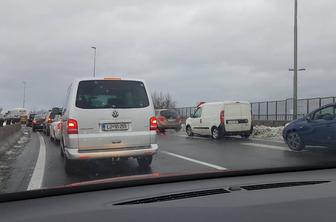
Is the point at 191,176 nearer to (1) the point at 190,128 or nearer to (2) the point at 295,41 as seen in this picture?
(1) the point at 190,128

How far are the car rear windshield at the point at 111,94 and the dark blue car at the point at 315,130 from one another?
6.09m

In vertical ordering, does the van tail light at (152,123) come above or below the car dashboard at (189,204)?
above

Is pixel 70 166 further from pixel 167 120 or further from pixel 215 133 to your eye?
pixel 167 120

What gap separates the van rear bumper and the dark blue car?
5.83 m

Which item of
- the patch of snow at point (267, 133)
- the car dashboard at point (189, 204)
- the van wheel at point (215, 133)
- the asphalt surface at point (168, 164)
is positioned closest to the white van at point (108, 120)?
the asphalt surface at point (168, 164)

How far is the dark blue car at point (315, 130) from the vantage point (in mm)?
13602

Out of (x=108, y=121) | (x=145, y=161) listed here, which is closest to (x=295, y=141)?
(x=145, y=161)

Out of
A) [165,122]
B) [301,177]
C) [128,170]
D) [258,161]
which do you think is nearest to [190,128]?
[165,122]

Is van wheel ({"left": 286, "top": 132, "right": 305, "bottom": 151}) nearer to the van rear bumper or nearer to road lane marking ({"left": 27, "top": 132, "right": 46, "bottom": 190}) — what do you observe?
the van rear bumper

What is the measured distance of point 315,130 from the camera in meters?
14.1

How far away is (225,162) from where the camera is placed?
1180 centimetres

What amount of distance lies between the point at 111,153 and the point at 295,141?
24.0 feet

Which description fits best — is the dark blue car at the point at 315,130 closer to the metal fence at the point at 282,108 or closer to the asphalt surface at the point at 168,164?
the asphalt surface at the point at 168,164

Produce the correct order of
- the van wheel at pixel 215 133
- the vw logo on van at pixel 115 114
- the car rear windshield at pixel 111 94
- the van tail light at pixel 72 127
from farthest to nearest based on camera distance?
the van wheel at pixel 215 133 → the vw logo on van at pixel 115 114 → the car rear windshield at pixel 111 94 → the van tail light at pixel 72 127
